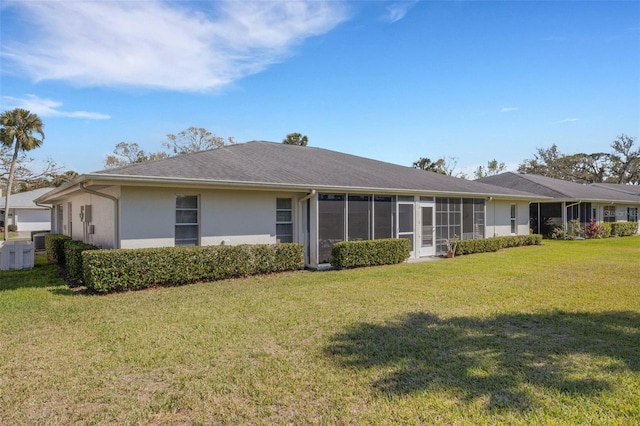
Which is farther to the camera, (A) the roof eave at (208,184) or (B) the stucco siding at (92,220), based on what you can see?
(B) the stucco siding at (92,220)

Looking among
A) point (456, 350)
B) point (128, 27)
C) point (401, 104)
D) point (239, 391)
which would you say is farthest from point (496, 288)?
point (128, 27)

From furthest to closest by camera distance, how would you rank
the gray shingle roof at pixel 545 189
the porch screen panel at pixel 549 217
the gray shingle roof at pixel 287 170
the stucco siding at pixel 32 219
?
1. the stucco siding at pixel 32 219
2. the porch screen panel at pixel 549 217
3. the gray shingle roof at pixel 545 189
4. the gray shingle roof at pixel 287 170

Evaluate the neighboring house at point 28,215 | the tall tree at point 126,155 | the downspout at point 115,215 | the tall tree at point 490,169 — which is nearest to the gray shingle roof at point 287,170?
the downspout at point 115,215

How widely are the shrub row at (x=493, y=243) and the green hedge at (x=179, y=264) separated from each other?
7799mm

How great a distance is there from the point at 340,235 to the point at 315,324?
247 inches

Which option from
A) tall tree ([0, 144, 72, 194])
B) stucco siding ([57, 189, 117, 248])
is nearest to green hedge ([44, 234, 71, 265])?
stucco siding ([57, 189, 117, 248])

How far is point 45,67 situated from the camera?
495 inches

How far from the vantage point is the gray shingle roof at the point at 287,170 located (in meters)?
9.71

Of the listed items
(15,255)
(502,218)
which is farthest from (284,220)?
(502,218)

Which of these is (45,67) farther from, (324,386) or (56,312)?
(324,386)

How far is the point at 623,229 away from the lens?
2614 centimetres

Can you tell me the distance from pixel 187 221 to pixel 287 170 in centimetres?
379

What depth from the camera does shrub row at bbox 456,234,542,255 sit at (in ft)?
49.9

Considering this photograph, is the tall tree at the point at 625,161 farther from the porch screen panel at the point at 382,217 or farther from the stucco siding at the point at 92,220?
the stucco siding at the point at 92,220
